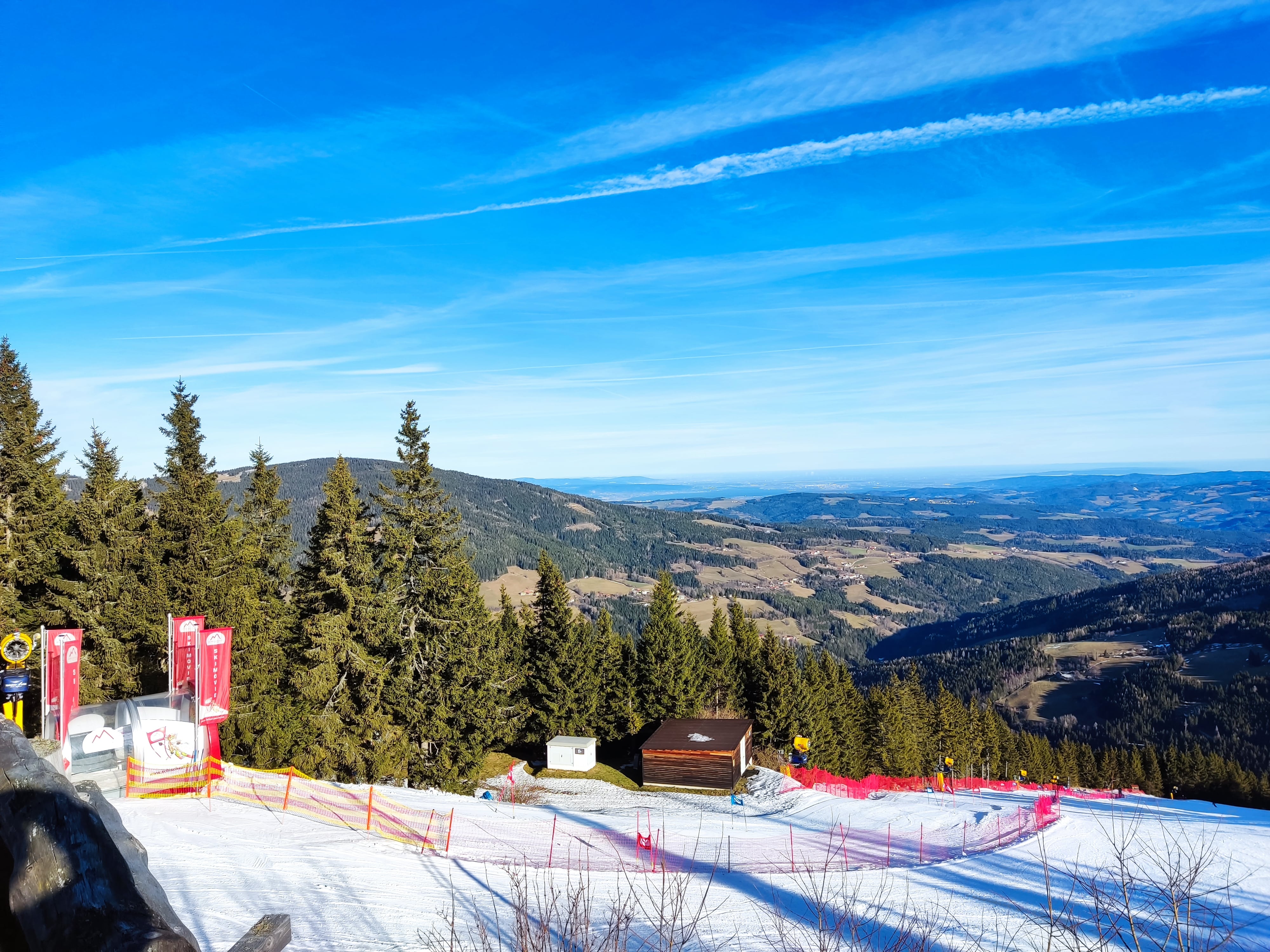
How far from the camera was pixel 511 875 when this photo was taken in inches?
263

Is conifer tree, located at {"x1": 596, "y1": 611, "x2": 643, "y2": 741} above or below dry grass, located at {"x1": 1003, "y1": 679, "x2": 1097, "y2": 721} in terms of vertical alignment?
above

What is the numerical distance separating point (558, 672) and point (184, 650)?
24294mm

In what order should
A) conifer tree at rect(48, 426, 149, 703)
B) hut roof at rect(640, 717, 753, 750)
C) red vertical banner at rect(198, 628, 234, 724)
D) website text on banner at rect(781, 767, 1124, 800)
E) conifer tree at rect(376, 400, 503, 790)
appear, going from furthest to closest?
hut roof at rect(640, 717, 753, 750), website text on banner at rect(781, 767, 1124, 800), conifer tree at rect(376, 400, 503, 790), conifer tree at rect(48, 426, 149, 703), red vertical banner at rect(198, 628, 234, 724)

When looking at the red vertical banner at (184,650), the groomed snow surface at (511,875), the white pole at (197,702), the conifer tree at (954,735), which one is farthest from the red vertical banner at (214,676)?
the conifer tree at (954,735)

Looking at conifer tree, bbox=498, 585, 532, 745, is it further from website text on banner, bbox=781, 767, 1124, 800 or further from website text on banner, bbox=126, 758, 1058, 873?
website text on banner, bbox=781, 767, 1124, 800

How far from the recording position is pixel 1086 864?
18.0 meters

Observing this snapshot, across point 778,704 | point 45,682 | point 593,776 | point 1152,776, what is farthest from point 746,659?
point 1152,776

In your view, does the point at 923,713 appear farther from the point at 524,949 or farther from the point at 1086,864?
the point at 524,949

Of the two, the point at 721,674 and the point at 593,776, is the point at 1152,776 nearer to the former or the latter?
the point at 721,674

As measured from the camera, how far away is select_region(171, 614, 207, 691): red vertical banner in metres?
17.5

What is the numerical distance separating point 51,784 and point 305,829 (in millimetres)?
13654

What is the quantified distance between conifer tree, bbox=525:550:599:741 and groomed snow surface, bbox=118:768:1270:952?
14.4m

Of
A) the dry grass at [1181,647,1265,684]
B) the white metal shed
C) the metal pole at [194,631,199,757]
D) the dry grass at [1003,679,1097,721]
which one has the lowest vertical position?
the dry grass at [1003,679,1097,721]

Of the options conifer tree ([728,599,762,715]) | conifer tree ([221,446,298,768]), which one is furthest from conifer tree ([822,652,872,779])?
conifer tree ([221,446,298,768])
